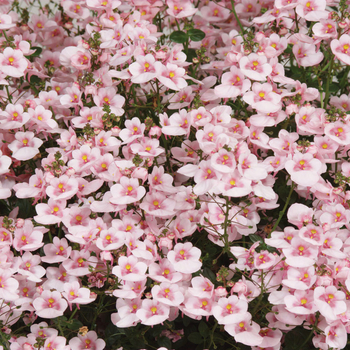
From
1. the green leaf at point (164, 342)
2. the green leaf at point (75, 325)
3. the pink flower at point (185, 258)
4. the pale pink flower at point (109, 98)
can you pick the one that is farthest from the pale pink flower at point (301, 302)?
the pale pink flower at point (109, 98)

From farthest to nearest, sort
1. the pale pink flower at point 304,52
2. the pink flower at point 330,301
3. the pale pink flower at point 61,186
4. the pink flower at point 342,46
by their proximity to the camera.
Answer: the pale pink flower at point 304,52
the pink flower at point 342,46
the pale pink flower at point 61,186
the pink flower at point 330,301

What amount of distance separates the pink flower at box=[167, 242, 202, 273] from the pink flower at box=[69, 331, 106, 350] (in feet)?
0.68

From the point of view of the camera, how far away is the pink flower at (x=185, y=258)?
0.87 meters

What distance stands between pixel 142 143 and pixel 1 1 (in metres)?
0.55

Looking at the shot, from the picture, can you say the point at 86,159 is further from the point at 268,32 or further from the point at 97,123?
the point at 268,32

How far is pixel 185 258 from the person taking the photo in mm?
908

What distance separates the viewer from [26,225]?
0.96 meters

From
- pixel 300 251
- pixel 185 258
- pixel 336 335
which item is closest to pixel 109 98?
pixel 185 258

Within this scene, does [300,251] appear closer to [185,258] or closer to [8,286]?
[185,258]

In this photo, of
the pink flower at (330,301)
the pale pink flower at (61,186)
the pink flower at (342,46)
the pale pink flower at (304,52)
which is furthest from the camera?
the pale pink flower at (304,52)

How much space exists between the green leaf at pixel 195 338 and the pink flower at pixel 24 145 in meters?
0.45

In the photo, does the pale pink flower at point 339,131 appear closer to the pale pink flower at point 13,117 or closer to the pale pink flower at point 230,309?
the pale pink flower at point 230,309

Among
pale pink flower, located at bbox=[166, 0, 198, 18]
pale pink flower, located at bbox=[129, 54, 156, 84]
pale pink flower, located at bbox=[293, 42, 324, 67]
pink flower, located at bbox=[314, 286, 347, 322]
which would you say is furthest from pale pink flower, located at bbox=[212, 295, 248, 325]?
pale pink flower, located at bbox=[166, 0, 198, 18]

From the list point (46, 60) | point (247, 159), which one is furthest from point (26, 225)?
point (46, 60)
